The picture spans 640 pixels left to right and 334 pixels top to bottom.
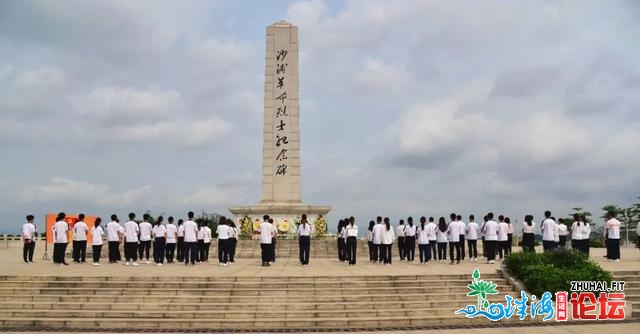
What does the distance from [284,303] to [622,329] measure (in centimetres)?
535

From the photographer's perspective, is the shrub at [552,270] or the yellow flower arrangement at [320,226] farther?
the yellow flower arrangement at [320,226]

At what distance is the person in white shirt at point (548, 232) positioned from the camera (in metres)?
15.5

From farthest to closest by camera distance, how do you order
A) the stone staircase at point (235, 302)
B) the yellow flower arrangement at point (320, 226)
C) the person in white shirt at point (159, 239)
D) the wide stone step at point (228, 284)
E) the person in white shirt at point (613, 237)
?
the yellow flower arrangement at point (320, 226) < the person in white shirt at point (613, 237) < the person in white shirt at point (159, 239) < the wide stone step at point (228, 284) < the stone staircase at point (235, 302)

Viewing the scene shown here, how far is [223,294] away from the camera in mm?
10875

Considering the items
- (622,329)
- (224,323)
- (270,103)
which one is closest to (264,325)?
(224,323)

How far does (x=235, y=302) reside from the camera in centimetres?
1052

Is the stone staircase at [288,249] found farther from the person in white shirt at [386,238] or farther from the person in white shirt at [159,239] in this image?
the person in white shirt at [159,239]

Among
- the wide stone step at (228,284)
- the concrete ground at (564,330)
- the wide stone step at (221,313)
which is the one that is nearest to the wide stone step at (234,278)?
the wide stone step at (228,284)

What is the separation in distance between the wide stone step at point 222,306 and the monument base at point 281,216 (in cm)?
1262

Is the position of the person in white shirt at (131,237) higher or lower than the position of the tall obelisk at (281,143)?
lower

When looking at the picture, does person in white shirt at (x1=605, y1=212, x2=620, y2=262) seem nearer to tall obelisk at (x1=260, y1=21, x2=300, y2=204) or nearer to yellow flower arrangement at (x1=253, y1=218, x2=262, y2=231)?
tall obelisk at (x1=260, y1=21, x2=300, y2=204)

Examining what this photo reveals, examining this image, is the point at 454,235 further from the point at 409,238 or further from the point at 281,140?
the point at 281,140

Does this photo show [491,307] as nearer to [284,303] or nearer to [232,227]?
[284,303]

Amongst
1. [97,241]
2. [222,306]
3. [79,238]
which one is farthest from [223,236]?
[222,306]
